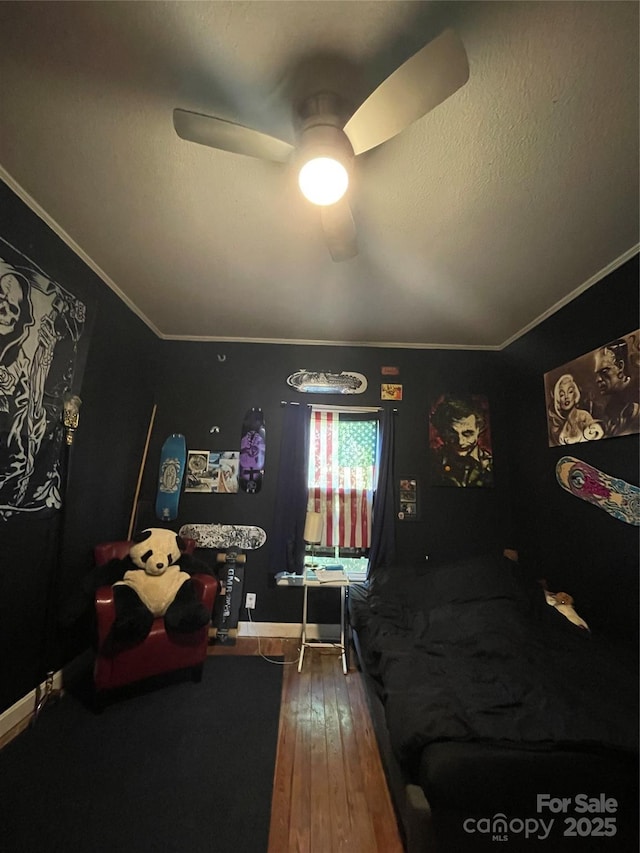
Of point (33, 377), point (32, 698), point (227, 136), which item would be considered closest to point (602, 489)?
point (227, 136)

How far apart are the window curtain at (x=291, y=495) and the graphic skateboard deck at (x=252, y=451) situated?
0.17 m

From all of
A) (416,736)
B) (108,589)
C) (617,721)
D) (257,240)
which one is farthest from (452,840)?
(257,240)

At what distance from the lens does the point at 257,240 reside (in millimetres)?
1750

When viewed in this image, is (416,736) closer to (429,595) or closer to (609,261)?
(429,595)

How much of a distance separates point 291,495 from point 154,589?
1.12 meters

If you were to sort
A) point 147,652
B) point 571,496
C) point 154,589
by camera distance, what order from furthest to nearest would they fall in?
point 154,589, point 147,652, point 571,496

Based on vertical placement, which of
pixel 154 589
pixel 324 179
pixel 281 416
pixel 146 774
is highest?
pixel 324 179

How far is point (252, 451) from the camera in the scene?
2768 mm

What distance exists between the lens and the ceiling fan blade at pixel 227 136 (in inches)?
37.7

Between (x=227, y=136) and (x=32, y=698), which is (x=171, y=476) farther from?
A: (x=227, y=136)

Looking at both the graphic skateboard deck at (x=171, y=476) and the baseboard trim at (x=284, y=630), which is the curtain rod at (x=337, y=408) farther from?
the baseboard trim at (x=284, y=630)

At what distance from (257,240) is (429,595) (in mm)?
2269

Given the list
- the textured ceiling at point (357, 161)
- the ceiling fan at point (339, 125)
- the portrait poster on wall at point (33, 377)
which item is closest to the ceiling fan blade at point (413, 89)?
the ceiling fan at point (339, 125)

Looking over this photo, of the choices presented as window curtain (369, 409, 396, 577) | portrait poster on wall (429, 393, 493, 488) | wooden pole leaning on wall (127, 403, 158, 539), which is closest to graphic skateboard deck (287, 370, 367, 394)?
window curtain (369, 409, 396, 577)
